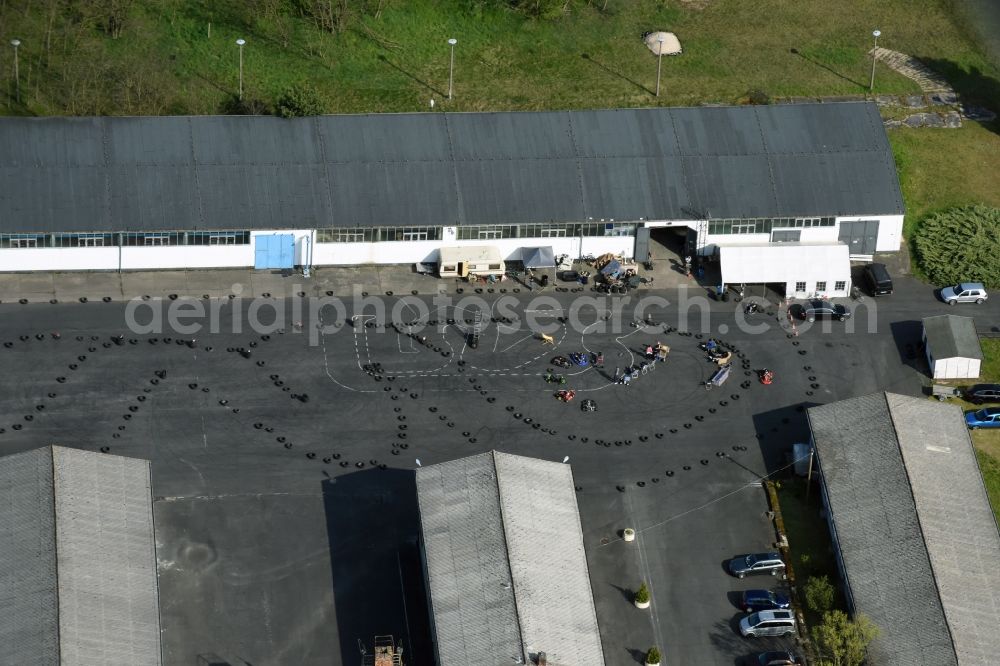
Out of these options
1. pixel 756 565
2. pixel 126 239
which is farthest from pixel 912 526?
pixel 126 239

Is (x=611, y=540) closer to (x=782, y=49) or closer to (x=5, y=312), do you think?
(x=5, y=312)

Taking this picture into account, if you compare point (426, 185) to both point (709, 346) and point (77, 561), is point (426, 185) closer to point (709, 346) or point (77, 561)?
point (709, 346)

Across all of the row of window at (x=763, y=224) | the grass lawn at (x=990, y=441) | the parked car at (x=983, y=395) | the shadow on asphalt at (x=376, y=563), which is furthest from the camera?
the row of window at (x=763, y=224)

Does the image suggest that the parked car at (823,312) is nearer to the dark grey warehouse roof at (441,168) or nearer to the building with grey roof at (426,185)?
the building with grey roof at (426,185)

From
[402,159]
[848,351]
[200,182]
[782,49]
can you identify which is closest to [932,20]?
[782,49]

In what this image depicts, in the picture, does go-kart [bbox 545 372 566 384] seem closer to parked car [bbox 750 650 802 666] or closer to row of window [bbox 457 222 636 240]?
row of window [bbox 457 222 636 240]

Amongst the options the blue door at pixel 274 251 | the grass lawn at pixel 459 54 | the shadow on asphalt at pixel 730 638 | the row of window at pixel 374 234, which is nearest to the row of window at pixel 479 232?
the row of window at pixel 374 234

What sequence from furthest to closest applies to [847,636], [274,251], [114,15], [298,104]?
[114,15], [298,104], [274,251], [847,636]
